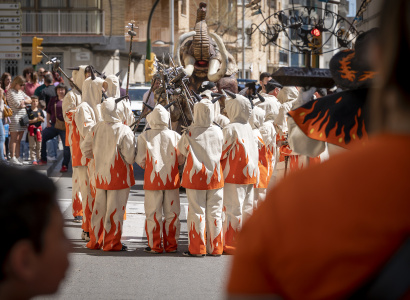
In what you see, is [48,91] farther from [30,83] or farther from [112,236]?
[112,236]

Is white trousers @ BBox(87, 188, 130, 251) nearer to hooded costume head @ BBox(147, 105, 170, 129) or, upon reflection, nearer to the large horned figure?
hooded costume head @ BBox(147, 105, 170, 129)

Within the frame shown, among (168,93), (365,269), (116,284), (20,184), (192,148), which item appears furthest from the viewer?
(168,93)

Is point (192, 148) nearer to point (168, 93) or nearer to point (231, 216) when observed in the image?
point (231, 216)

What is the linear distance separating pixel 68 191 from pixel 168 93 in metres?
3.40

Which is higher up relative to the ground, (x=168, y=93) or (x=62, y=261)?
(x=168, y=93)

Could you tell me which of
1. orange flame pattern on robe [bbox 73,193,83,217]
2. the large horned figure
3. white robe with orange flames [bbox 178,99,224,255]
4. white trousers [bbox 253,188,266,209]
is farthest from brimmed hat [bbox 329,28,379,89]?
the large horned figure

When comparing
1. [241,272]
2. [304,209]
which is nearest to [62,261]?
[241,272]

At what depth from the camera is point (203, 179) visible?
29.9ft

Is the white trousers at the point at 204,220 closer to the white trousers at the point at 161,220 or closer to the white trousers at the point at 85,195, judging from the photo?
the white trousers at the point at 161,220

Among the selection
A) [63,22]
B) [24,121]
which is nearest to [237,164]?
[24,121]

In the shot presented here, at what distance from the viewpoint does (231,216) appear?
377 inches

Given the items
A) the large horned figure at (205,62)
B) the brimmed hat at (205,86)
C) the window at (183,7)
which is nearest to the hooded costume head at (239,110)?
the brimmed hat at (205,86)

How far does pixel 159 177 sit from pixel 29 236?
286 inches

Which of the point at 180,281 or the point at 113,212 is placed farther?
the point at 113,212
